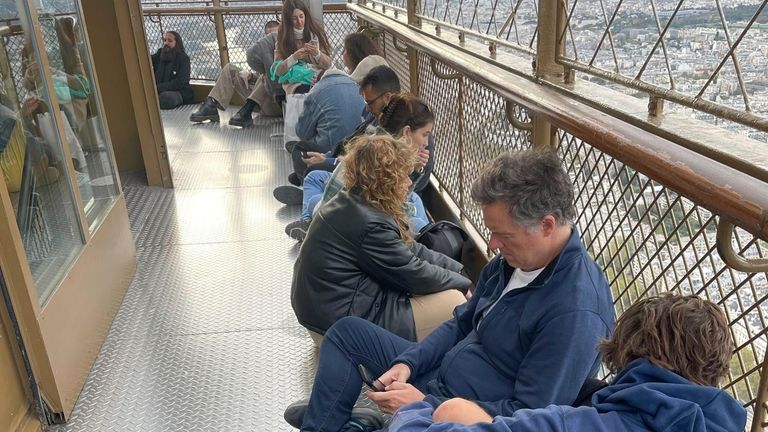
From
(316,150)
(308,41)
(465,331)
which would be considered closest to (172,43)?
(308,41)

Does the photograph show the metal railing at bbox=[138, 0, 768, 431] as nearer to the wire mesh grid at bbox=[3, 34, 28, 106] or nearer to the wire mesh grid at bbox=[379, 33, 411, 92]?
the wire mesh grid at bbox=[379, 33, 411, 92]

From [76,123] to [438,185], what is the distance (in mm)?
2147

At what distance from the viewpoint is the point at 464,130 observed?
336 centimetres

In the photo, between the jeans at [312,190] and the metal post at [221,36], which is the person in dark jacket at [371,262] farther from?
the metal post at [221,36]

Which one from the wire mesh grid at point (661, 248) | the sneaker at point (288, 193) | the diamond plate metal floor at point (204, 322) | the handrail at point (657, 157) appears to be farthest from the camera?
the sneaker at point (288, 193)

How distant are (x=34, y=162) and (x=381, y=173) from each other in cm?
148

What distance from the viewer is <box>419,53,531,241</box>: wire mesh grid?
2.75m

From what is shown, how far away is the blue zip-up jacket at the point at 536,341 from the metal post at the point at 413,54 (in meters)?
2.71

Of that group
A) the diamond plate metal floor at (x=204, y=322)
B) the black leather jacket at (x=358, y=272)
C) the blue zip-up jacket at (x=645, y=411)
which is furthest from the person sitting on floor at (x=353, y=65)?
the blue zip-up jacket at (x=645, y=411)

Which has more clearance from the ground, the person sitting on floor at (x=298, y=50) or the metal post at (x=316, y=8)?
the metal post at (x=316, y=8)

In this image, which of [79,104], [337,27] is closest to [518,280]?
[79,104]

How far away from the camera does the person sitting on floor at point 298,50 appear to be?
5.59 m

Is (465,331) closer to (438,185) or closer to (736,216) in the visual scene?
(736,216)

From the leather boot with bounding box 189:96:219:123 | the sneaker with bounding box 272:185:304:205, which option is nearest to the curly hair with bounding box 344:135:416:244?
the sneaker with bounding box 272:185:304:205
